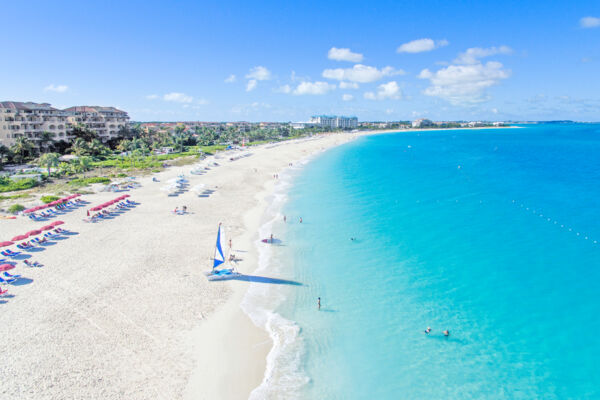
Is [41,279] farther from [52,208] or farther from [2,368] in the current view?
[52,208]

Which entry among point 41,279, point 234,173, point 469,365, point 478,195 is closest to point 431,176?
point 478,195

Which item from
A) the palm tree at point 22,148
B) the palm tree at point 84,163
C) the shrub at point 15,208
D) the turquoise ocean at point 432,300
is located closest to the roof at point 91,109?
the palm tree at point 22,148

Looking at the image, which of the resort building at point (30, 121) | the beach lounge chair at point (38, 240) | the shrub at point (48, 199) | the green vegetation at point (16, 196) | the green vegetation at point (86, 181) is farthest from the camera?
the resort building at point (30, 121)

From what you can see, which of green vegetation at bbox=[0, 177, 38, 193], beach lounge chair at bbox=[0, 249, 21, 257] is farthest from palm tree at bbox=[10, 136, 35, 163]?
beach lounge chair at bbox=[0, 249, 21, 257]

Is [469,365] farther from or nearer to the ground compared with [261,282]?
nearer to the ground

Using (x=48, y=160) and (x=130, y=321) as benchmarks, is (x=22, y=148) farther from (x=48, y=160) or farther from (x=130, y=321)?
(x=130, y=321)

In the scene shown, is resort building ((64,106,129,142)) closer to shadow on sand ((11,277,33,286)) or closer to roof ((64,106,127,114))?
roof ((64,106,127,114))

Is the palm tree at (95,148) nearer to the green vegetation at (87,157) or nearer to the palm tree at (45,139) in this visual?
the green vegetation at (87,157)
